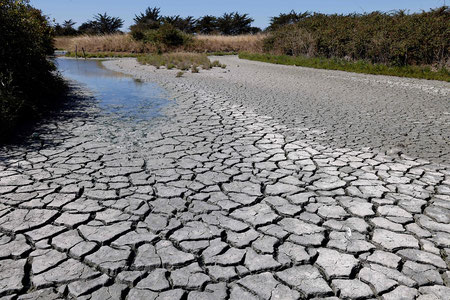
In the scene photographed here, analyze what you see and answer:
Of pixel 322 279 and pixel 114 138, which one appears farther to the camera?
pixel 114 138

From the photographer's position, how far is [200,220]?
303 centimetres

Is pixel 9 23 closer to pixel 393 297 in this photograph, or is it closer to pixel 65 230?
pixel 65 230

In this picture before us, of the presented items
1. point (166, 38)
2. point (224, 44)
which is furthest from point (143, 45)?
point (224, 44)

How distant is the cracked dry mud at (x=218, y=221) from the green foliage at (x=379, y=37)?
11.7 meters

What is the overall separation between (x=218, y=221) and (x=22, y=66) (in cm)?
638

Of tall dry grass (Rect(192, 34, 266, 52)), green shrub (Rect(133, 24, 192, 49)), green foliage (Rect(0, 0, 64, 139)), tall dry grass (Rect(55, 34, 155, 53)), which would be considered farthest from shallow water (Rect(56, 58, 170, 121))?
tall dry grass (Rect(192, 34, 266, 52))

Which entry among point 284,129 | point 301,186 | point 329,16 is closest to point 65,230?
point 301,186

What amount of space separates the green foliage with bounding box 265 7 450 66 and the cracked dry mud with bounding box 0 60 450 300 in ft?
38.4

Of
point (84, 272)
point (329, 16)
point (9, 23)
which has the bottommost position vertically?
point (84, 272)

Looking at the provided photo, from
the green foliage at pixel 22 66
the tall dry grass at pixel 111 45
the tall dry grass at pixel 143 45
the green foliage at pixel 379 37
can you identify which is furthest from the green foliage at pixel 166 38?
the green foliage at pixel 22 66

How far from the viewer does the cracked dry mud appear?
89.4 inches

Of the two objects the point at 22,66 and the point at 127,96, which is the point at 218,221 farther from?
the point at 127,96

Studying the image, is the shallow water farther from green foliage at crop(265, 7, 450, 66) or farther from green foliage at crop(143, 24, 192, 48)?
green foliage at crop(143, 24, 192, 48)

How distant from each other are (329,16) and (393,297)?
22.0m
